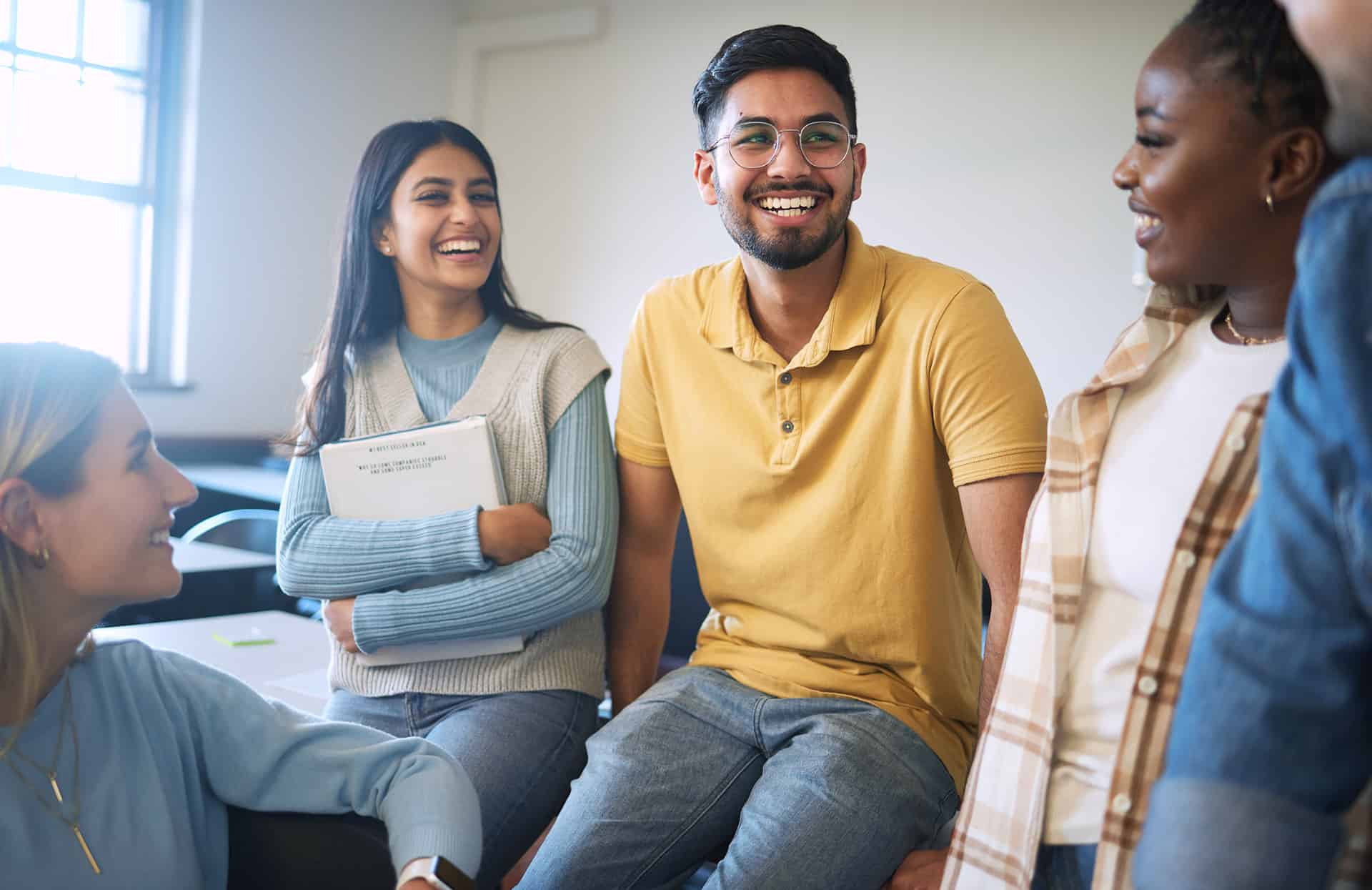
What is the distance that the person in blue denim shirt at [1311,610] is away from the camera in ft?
2.21

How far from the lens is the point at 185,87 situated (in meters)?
5.55

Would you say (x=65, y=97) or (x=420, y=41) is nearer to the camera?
(x=65, y=97)

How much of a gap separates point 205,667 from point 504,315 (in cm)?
94

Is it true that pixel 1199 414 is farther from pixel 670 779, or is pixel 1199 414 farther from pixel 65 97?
pixel 65 97

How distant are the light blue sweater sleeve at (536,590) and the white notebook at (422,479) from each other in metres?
0.04

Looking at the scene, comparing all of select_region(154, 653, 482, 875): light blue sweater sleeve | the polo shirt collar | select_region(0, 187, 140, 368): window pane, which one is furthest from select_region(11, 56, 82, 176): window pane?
select_region(154, 653, 482, 875): light blue sweater sleeve

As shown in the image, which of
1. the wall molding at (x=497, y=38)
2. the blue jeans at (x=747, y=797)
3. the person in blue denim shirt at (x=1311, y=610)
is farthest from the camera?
the wall molding at (x=497, y=38)

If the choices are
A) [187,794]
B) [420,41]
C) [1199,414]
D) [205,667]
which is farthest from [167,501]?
[420,41]

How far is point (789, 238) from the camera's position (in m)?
1.76

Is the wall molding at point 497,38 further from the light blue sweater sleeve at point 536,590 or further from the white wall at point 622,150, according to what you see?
the light blue sweater sleeve at point 536,590

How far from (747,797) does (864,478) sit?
19.3 inches

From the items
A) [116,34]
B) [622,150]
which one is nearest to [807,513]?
[622,150]

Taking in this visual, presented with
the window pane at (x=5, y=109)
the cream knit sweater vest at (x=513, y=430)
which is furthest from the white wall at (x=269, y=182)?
the cream knit sweater vest at (x=513, y=430)

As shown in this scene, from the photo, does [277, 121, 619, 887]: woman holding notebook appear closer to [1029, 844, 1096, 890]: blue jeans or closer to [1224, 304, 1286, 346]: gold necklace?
[1029, 844, 1096, 890]: blue jeans
